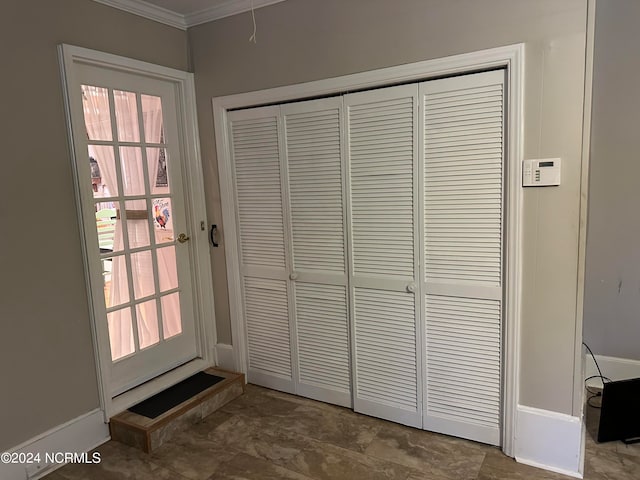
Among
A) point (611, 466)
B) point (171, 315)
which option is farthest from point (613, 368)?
point (171, 315)

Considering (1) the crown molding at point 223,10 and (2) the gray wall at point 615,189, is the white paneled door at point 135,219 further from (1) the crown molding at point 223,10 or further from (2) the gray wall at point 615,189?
(2) the gray wall at point 615,189

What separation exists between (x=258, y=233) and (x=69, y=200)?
1.11 meters

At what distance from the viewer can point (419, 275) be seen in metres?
2.34

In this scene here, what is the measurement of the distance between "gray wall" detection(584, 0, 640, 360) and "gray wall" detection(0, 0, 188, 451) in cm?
285

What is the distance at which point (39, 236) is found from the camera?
2.15 metres

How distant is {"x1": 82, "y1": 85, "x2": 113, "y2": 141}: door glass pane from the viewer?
243 cm

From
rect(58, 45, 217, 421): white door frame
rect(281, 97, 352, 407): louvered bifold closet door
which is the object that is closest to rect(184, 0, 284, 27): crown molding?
rect(58, 45, 217, 421): white door frame

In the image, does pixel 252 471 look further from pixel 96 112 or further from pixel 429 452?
pixel 96 112

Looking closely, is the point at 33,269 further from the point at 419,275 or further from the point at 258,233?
the point at 419,275

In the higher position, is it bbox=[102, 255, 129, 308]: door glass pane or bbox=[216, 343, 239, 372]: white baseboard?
bbox=[102, 255, 129, 308]: door glass pane

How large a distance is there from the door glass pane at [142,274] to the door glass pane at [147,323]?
0.24 feet

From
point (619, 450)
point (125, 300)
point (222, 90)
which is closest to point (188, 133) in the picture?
point (222, 90)

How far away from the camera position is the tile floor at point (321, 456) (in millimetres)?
2084

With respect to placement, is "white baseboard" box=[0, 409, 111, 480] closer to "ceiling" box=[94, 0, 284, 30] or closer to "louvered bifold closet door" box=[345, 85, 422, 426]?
"louvered bifold closet door" box=[345, 85, 422, 426]
